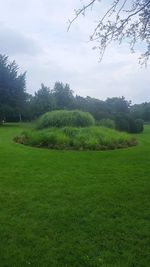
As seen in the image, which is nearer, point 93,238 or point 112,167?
point 93,238

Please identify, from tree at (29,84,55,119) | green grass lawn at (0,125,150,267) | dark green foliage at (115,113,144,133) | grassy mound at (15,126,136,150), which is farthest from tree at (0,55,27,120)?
green grass lawn at (0,125,150,267)

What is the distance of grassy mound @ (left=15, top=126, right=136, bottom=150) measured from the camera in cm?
1280

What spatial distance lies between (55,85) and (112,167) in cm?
3898

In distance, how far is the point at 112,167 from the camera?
876 cm

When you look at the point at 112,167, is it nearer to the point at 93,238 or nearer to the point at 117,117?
the point at 93,238

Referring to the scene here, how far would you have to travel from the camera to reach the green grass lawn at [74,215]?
367 centimetres

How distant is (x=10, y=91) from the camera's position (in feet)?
113

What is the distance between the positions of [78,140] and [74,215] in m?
8.39

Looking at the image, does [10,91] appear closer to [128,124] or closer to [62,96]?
[62,96]

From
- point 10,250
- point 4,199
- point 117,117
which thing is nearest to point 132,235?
point 10,250

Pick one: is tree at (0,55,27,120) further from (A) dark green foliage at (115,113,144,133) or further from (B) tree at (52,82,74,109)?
(A) dark green foliage at (115,113,144,133)

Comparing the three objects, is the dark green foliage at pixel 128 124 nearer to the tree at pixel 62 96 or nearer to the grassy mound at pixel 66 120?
the grassy mound at pixel 66 120

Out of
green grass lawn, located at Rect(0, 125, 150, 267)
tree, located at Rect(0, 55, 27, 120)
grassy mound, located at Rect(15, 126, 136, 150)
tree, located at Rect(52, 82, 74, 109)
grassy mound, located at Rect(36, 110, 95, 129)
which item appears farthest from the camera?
tree, located at Rect(52, 82, 74, 109)

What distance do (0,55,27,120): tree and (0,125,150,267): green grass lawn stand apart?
26.0 m
